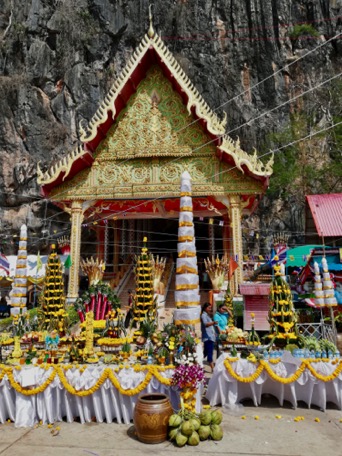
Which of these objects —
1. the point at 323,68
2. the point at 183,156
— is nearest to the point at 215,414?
the point at 183,156

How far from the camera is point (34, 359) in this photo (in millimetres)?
6258

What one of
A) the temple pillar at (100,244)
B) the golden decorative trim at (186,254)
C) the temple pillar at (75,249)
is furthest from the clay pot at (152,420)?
the temple pillar at (100,244)

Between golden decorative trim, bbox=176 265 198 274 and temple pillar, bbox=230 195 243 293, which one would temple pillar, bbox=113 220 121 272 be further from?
golden decorative trim, bbox=176 265 198 274

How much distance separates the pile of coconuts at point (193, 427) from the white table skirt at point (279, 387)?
1185 mm

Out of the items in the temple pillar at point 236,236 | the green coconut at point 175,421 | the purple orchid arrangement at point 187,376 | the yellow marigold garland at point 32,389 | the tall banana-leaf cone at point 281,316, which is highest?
the temple pillar at point 236,236

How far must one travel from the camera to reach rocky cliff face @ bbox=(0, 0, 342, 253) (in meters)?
25.3

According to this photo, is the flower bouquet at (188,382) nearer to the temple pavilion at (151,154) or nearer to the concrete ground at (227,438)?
the concrete ground at (227,438)

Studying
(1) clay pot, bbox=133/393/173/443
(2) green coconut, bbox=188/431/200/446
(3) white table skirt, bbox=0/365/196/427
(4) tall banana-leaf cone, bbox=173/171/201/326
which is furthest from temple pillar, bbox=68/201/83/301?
(2) green coconut, bbox=188/431/200/446

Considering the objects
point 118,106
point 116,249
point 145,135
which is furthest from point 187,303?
point 116,249

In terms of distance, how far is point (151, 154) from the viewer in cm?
1486

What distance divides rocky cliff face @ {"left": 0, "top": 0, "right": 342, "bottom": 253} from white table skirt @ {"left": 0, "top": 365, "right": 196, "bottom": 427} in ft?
66.1

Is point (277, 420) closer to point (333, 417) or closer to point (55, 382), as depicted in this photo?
point (333, 417)

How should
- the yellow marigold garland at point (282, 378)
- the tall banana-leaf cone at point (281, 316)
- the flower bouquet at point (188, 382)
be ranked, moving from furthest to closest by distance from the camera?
the tall banana-leaf cone at point (281, 316), the yellow marigold garland at point (282, 378), the flower bouquet at point (188, 382)

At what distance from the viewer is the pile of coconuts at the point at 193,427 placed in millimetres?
4480
